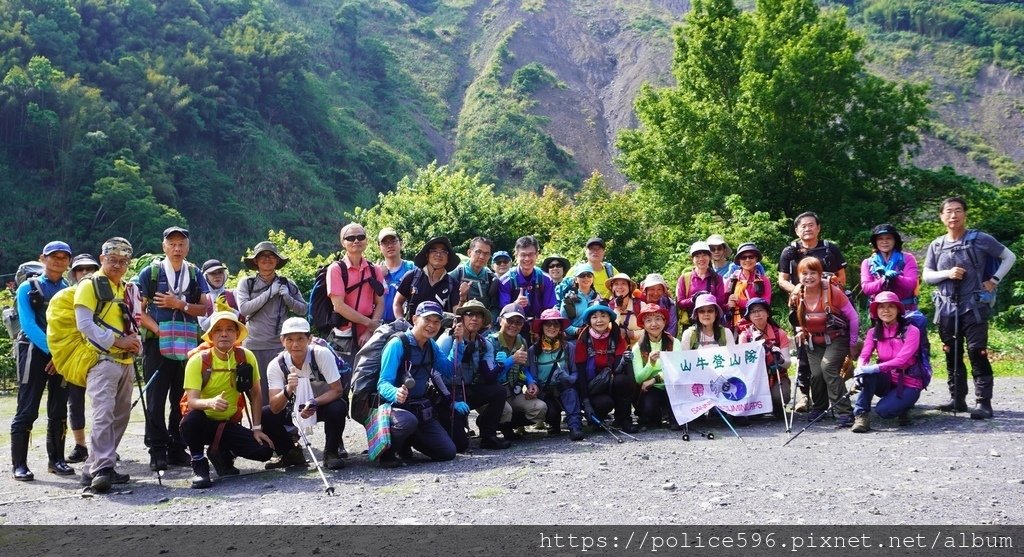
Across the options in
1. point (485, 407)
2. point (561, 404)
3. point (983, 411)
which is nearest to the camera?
point (485, 407)

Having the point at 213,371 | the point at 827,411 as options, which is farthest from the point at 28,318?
the point at 827,411

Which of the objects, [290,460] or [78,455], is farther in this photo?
[78,455]

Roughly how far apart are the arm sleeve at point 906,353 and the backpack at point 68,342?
293 inches

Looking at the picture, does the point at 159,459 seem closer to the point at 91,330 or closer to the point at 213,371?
the point at 213,371

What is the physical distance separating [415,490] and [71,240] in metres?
55.6

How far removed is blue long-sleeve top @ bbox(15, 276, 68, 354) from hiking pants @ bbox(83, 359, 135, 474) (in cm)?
108

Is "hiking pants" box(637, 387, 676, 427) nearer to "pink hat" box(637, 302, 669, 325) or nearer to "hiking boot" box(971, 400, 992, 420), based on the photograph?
"pink hat" box(637, 302, 669, 325)

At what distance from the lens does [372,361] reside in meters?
7.68

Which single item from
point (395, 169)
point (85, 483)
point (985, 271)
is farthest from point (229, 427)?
point (395, 169)

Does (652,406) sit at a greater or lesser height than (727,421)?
greater

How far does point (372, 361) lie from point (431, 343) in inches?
23.4

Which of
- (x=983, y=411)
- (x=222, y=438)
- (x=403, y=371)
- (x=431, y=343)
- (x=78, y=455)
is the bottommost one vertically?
(x=78, y=455)

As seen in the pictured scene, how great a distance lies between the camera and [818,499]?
5.49m

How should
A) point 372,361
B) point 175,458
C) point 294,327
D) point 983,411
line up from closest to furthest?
point 294,327
point 372,361
point 175,458
point 983,411
